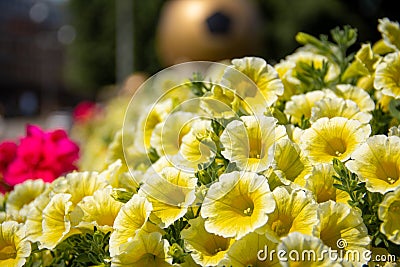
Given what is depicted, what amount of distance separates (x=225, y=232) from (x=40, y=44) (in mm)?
33179

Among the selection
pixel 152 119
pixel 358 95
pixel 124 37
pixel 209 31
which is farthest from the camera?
pixel 124 37

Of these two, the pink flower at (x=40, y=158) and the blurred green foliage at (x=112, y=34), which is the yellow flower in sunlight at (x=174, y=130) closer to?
the pink flower at (x=40, y=158)

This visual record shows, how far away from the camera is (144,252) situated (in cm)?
76

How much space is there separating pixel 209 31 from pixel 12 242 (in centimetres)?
311

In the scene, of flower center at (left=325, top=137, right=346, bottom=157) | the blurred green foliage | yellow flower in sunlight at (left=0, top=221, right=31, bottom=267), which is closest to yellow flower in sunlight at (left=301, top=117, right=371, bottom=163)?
flower center at (left=325, top=137, right=346, bottom=157)

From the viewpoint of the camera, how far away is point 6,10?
33.9 metres

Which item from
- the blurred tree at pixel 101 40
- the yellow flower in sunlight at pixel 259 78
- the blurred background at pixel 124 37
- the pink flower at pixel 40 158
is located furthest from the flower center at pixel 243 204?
the blurred tree at pixel 101 40

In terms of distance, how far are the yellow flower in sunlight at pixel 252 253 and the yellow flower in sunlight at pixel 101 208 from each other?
0.69 ft

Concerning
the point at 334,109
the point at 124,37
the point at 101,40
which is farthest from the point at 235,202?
the point at 101,40

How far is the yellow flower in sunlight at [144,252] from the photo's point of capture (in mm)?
750

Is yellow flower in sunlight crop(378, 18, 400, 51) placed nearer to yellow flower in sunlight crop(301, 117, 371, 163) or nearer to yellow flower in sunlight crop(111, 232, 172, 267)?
yellow flower in sunlight crop(301, 117, 371, 163)

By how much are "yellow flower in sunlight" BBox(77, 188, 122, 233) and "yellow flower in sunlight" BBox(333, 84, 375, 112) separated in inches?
17.2

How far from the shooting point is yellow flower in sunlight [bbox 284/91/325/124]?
96 centimetres

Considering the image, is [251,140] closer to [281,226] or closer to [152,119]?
[281,226]
